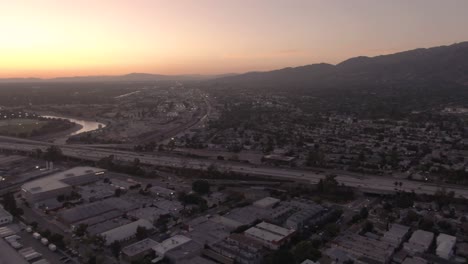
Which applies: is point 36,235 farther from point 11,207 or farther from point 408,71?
point 408,71

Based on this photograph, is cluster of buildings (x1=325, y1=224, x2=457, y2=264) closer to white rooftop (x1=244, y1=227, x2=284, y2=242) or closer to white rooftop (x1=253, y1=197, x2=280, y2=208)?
white rooftop (x1=244, y1=227, x2=284, y2=242)

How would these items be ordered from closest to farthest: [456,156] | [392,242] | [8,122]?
[392,242], [456,156], [8,122]

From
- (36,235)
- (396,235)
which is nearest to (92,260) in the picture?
(36,235)

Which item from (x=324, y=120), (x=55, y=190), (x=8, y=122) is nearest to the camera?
(x=55, y=190)

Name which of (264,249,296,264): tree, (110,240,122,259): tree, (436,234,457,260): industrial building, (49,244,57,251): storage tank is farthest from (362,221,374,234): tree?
(49,244,57,251): storage tank

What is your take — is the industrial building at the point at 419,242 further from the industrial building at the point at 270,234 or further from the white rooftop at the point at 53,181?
the white rooftop at the point at 53,181

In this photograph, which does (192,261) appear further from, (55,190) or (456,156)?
(456,156)

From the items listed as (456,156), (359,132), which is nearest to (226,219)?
(456,156)
